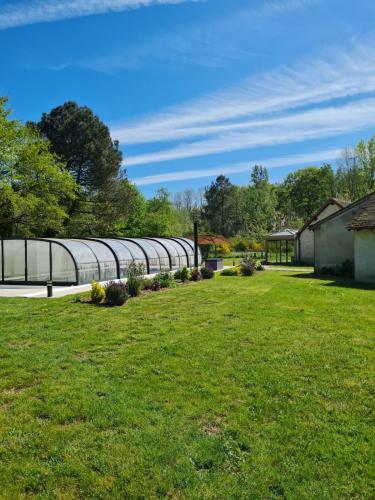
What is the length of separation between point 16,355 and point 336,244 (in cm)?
1936

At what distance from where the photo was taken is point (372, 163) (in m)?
52.7

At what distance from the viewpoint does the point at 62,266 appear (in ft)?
58.6

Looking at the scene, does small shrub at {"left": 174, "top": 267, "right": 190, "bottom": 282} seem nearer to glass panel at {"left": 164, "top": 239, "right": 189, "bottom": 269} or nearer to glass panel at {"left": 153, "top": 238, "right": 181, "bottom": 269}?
glass panel at {"left": 153, "top": 238, "right": 181, "bottom": 269}

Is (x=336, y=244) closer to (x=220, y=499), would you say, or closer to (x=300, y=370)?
(x=300, y=370)

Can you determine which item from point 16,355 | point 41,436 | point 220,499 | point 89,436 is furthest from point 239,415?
point 16,355

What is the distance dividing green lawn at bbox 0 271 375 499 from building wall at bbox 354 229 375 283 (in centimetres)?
972

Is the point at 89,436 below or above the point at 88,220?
below

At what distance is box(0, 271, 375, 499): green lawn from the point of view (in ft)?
11.3

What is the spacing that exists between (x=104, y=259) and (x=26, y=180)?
452 inches

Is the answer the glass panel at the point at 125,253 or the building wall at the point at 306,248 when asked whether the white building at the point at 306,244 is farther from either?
the glass panel at the point at 125,253

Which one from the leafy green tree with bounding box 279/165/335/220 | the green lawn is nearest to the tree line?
the leafy green tree with bounding box 279/165/335/220

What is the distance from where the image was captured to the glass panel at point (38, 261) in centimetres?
1811

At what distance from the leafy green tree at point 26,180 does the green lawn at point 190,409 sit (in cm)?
1955

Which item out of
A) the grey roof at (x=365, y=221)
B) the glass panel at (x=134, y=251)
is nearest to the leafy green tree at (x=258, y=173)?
the glass panel at (x=134, y=251)
